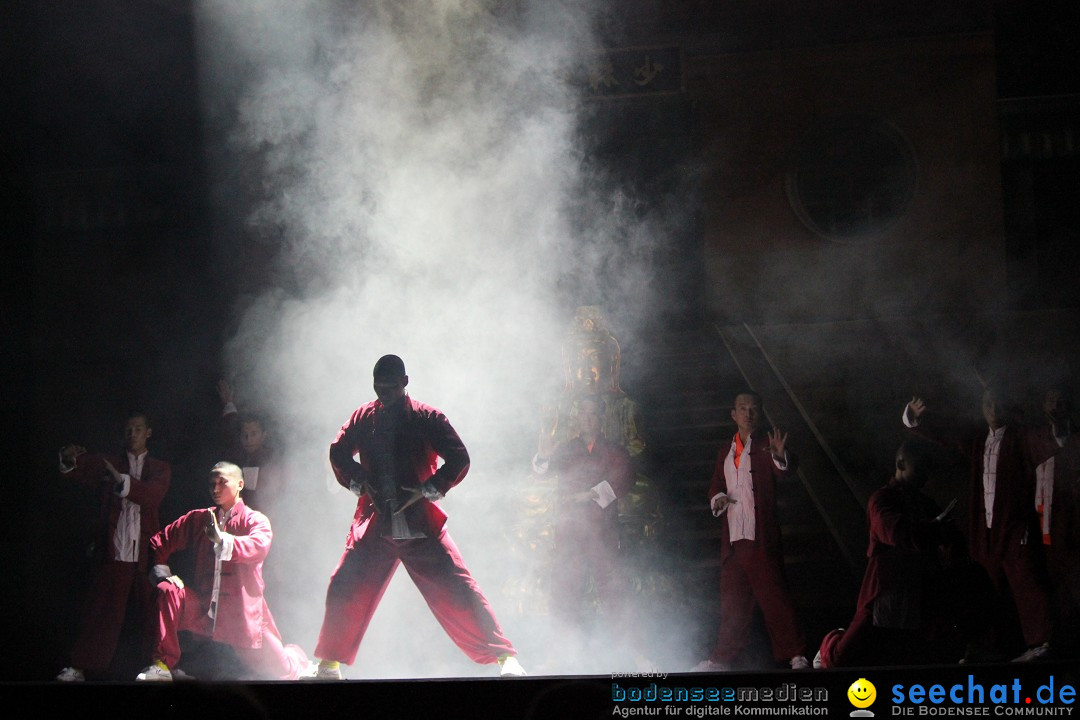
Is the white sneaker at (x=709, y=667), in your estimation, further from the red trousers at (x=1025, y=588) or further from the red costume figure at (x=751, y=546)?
the red trousers at (x=1025, y=588)

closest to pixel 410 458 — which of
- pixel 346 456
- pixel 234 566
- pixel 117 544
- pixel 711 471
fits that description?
pixel 346 456

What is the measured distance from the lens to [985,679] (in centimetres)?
335

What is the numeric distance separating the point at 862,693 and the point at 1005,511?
994mm

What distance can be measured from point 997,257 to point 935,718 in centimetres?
205

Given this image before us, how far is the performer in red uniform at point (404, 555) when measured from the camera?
11.9 feet

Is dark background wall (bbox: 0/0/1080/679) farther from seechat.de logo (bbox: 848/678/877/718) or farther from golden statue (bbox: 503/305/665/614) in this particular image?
seechat.de logo (bbox: 848/678/877/718)

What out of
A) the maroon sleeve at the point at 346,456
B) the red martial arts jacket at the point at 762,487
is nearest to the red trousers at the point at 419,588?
the maroon sleeve at the point at 346,456

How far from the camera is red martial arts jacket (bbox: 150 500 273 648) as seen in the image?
3.72m

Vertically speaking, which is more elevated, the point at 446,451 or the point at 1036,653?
the point at 446,451

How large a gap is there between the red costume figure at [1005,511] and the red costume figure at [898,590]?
0.18 meters

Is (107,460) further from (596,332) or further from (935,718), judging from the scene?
(935,718)

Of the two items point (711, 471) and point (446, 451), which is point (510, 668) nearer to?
point (446, 451)

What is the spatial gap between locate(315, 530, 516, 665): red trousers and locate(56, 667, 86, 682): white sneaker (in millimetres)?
1161

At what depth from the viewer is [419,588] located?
3.67 m
